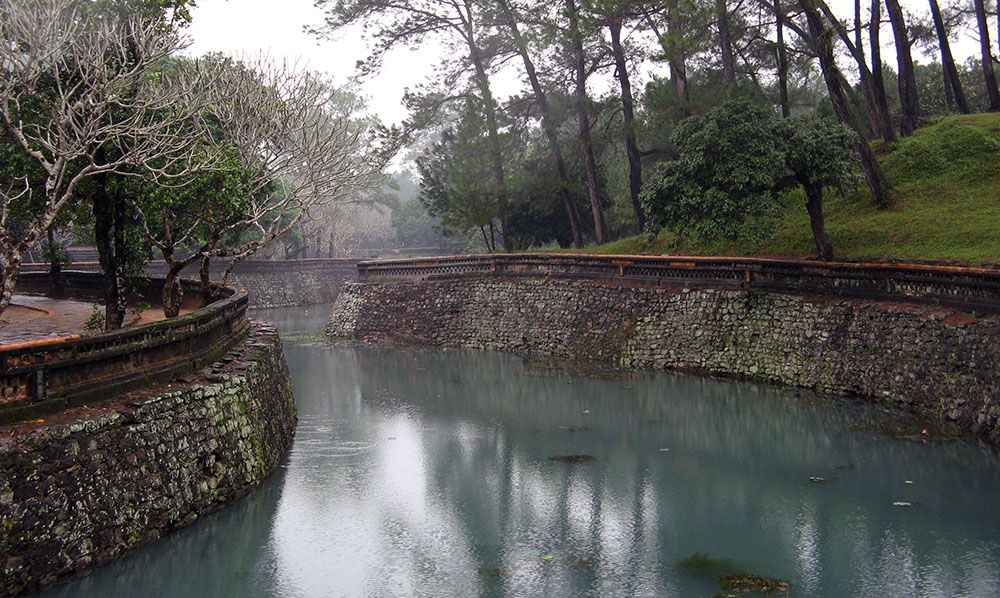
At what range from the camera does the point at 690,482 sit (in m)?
14.8

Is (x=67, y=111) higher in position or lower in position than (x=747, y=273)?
higher

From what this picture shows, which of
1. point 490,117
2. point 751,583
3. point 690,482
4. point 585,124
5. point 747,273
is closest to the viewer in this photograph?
point 751,583

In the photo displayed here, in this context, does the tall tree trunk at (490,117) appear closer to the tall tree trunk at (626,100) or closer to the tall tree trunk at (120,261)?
the tall tree trunk at (626,100)

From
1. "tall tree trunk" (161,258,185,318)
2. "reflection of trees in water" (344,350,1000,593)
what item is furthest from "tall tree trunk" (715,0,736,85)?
"tall tree trunk" (161,258,185,318)

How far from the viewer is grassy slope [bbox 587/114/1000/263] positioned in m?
21.1

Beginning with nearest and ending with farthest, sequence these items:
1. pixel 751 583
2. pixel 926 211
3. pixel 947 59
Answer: pixel 751 583 < pixel 926 211 < pixel 947 59

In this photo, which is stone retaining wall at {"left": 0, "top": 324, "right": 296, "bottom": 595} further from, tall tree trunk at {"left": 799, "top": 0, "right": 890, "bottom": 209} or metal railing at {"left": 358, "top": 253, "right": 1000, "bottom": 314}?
tall tree trunk at {"left": 799, "top": 0, "right": 890, "bottom": 209}

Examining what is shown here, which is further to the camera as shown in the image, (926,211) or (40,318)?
(926,211)

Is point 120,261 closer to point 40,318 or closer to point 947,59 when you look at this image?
point 40,318

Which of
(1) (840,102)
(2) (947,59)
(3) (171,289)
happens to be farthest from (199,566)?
(2) (947,59)

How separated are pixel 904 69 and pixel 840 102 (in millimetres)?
5195

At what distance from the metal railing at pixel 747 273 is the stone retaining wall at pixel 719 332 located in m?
0.31

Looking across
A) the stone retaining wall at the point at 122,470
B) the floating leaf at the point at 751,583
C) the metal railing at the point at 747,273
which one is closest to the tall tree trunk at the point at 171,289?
the stone retaining wall at the point at 122,470

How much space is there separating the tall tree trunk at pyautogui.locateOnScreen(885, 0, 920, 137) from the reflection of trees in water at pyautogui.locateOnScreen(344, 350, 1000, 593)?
12.9m
